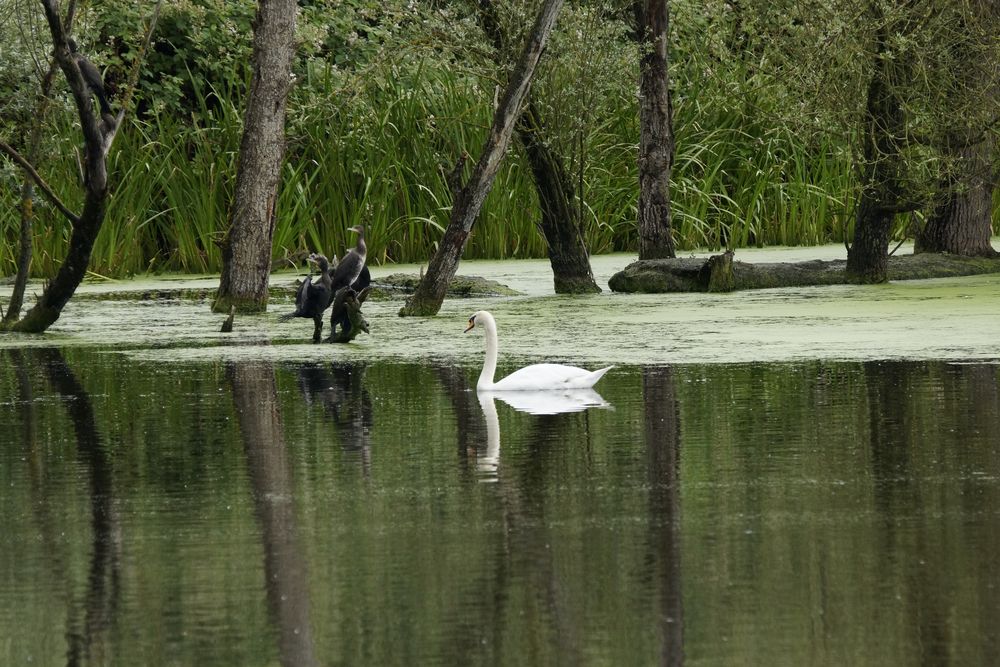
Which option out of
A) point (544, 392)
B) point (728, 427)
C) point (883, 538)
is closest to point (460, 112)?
point (544, 392)

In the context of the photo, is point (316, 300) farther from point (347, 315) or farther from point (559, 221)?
point (559, 221)

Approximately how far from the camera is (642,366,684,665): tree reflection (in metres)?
4.04

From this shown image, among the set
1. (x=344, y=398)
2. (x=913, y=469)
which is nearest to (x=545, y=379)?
(x=344, y=398)

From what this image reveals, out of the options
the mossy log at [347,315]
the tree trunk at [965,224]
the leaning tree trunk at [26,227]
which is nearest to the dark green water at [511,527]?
the mossy log at [347,315]

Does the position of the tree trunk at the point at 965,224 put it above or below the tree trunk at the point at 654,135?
below

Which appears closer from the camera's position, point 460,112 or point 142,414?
point 142,414

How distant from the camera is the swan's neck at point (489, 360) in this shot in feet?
28.6

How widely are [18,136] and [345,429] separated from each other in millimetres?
7970

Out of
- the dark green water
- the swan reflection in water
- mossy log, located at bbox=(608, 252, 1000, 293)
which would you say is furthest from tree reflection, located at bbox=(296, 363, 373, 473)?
mossy log, located at bbox=(608, 252, 1000, 293)

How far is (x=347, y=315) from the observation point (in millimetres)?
11266

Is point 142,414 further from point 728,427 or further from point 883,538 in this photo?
point 883,538

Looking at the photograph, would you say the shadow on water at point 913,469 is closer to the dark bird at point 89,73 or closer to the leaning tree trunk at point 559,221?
the dark bird at point 89,73

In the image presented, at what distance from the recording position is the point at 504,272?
653 inches

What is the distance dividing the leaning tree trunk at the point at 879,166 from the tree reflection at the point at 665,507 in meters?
5.76
